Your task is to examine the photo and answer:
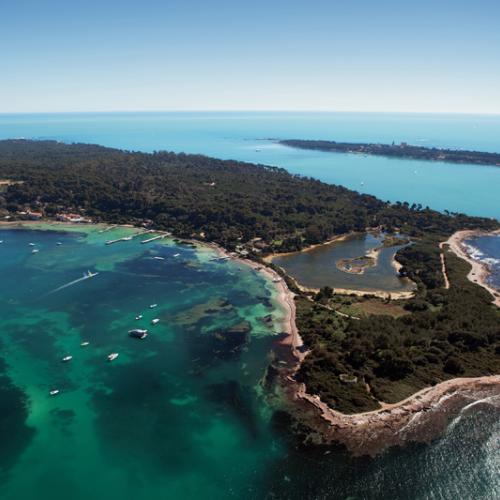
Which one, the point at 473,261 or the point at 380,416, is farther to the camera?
the point at 473,261

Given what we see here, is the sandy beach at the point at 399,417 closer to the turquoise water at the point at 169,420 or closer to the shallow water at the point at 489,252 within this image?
the turquoise water at the point at 169,420

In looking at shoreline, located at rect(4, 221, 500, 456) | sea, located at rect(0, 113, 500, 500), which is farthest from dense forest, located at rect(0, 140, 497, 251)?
shoreline, located at rect(4, 221, 500, 456)

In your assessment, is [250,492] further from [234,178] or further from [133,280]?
[234,178]

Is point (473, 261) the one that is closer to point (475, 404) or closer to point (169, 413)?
point (475, 404)

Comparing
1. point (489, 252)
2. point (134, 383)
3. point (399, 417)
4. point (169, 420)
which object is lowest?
point (134, 383)

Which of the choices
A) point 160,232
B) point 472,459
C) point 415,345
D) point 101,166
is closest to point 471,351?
point 415,345

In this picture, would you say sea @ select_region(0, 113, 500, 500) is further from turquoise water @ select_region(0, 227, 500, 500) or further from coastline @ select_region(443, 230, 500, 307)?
coastline @ select_region(443, 230, 500, 307)

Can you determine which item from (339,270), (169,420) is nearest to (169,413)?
(169,420)
